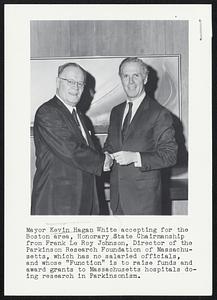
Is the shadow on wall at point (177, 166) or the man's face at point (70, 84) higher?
the man's face at point (70, 84)

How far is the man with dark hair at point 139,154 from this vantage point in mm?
Answer: 1030

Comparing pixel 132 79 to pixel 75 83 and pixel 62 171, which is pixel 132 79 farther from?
pixel 62 171

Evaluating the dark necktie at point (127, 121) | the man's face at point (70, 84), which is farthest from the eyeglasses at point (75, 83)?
the dark necktie at point (127, 121)

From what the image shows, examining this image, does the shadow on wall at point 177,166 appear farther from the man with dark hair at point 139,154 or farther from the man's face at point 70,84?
the man's face at point 70,84

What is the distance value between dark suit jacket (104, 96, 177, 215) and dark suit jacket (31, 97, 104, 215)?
0.15 ft

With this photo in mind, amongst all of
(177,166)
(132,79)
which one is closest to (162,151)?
(177,166)

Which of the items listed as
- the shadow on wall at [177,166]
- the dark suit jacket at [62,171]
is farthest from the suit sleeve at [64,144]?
the shadow on wall at [177,166]

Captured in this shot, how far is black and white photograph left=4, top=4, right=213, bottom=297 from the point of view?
1.02m

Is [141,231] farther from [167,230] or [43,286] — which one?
[43,286]

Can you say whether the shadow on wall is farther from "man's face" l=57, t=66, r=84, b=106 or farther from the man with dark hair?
"man's face" l=57, t=66, r=84, b=106

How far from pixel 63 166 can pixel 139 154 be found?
154 mm

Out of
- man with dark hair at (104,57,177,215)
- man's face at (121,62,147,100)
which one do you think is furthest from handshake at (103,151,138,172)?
man's face at (121,62,147,100)

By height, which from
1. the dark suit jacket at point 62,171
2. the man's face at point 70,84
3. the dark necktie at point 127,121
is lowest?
the dark suit jacket at point 62,171

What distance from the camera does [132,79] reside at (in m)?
1.04
